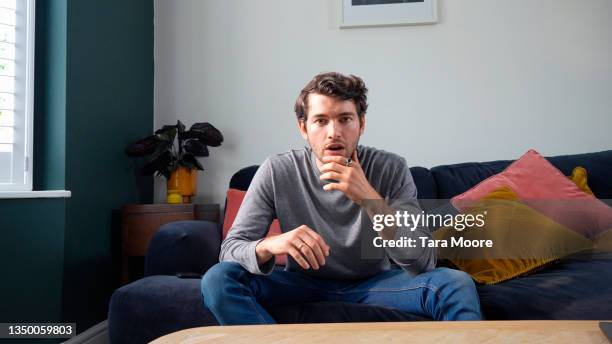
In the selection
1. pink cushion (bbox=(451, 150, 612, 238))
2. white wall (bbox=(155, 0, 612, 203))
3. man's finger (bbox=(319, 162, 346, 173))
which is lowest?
pink cushion (bbox=(451, 150, 612, 238))

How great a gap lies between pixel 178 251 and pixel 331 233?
682 mm

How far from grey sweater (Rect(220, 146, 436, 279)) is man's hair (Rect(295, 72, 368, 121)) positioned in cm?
15

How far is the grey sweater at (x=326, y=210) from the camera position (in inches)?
59.3

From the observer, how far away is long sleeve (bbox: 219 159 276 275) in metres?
1.40

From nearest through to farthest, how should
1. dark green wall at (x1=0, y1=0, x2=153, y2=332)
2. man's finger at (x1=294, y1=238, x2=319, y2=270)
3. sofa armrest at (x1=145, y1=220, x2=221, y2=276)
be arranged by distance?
1. man's finger at (x1=294, y1=238, x2=319, y2=270)
2. sofa armrest at (x1=145, y1=220, x2=221, y2=276)
3. dark green wall at (x1=0, y1=0, x2=153, y2=332)

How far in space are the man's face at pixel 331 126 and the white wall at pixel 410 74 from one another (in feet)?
4.23

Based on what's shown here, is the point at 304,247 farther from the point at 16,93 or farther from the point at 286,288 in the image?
the point at 16,93

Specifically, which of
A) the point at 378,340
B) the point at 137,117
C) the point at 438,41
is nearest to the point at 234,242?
the point at 378,340

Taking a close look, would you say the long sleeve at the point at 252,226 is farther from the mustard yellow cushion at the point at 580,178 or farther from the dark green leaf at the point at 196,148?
the mustard yellow cushion at the point at 580,178

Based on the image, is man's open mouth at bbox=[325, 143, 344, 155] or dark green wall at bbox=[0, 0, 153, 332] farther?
dark green wall at bbox=[0, 0, 153, 332]

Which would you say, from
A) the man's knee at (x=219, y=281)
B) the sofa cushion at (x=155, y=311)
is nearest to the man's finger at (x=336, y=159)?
the man's knee at (x=219, y=281)

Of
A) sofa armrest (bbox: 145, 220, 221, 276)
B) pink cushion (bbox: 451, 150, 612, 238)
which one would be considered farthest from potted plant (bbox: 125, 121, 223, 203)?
pink cushion (bbox: 451, 150, 612, 238)

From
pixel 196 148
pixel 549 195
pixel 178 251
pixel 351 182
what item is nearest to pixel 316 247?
pixel 351 182

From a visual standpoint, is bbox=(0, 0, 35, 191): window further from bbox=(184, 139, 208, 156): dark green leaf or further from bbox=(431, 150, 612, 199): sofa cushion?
bbox=(431, 150, 612, 199): sofa cushion
